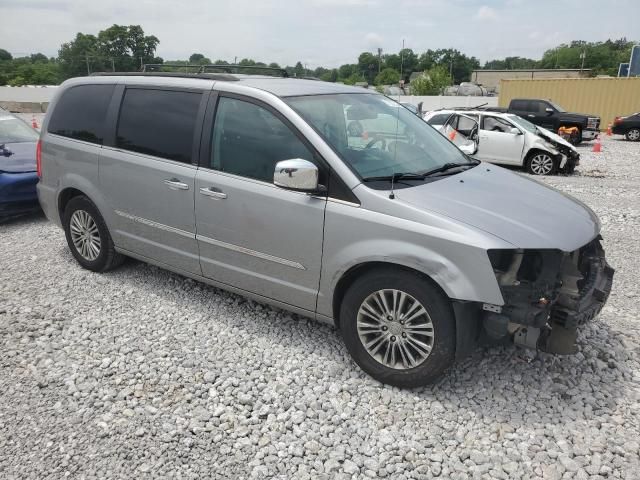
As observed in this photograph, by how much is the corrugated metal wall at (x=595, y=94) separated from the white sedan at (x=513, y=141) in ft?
52.7

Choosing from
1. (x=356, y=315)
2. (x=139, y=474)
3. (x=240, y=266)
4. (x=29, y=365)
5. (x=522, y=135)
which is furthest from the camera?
(x=522, y=135)

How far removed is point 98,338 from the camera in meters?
3.91

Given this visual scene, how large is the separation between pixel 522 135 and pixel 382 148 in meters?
10.1

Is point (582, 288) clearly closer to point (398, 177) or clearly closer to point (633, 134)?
point (398, 177)

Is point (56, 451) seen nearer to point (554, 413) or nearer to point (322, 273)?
point (322, 273)

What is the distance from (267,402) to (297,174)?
1.44 m

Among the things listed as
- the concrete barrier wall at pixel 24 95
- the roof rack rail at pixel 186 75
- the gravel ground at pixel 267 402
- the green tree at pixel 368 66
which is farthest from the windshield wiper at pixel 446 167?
the green tree at pixel 368 66

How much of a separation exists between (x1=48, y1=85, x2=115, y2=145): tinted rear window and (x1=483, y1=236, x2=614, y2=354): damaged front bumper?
3716 mm

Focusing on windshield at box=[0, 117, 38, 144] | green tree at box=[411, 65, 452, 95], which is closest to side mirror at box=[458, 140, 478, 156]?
windshield at box=[0, 117, 38, 144]

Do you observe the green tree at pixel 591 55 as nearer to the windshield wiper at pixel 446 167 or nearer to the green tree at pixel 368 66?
the green tree at pixel 368 66

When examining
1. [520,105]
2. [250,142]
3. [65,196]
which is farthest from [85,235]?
[520,105]

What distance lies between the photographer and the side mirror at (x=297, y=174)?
125 inches

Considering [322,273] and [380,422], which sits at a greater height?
[322,273]

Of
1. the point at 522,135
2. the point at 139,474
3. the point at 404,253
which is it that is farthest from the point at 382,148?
the point at 522,135
